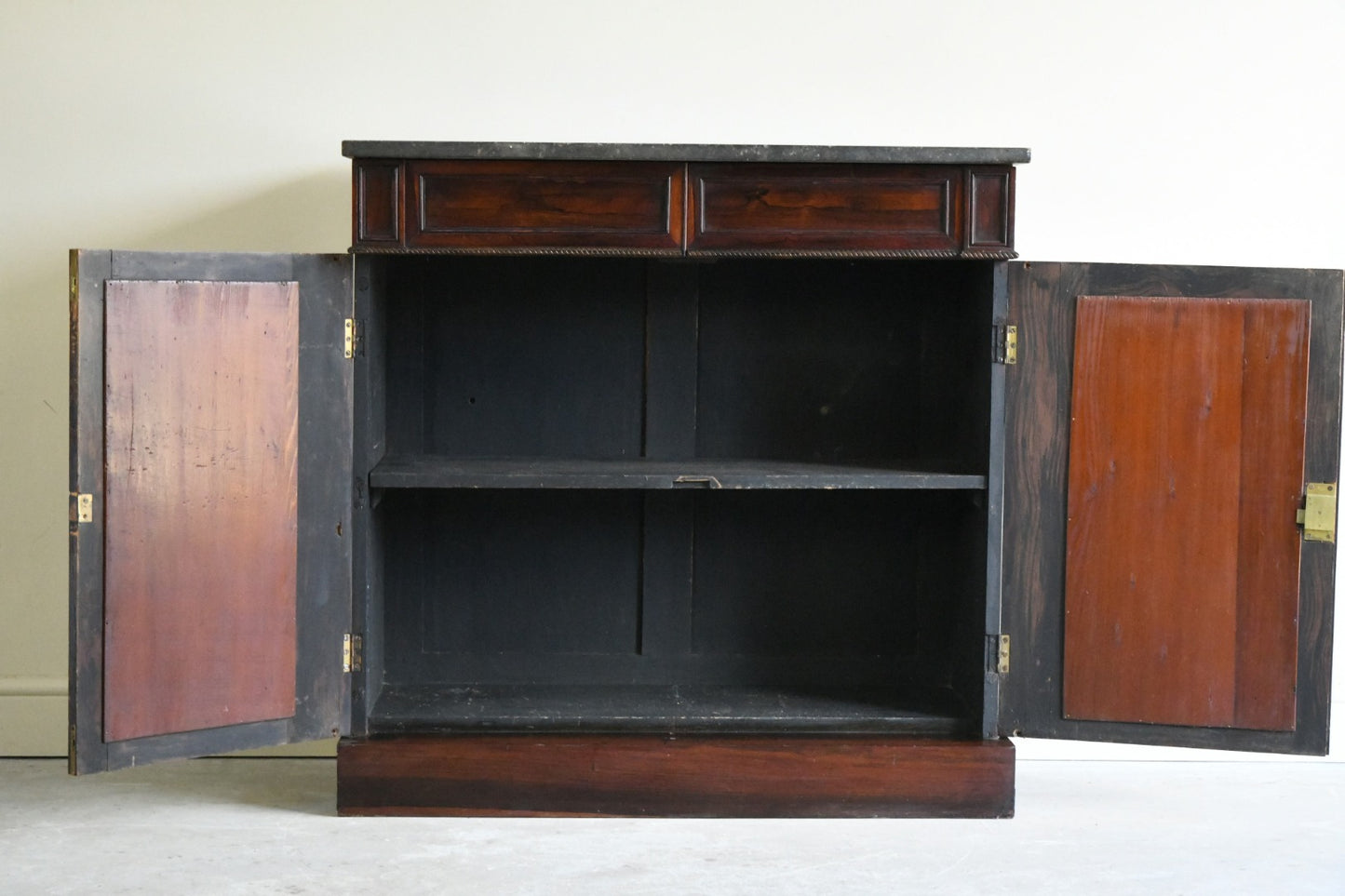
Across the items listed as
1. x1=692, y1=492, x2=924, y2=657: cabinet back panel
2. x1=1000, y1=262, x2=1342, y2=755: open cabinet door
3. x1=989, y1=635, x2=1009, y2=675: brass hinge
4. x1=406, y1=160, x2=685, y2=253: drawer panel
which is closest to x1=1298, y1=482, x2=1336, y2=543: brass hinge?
x1=1000, y1=262, x2=1342, y2=755: open cabinet door

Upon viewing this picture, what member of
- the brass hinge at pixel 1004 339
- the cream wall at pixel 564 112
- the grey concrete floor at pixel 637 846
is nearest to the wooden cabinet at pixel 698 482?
the brass hinge at pixel 1004 339

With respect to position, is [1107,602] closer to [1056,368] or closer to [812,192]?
[1056,368]

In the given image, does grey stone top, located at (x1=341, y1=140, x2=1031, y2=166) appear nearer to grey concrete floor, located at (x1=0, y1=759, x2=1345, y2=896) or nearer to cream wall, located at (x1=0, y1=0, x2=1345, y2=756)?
cream wall, located at (x1=0, y1=0, x2=1345, y2=756)

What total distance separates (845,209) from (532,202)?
69 centimetres

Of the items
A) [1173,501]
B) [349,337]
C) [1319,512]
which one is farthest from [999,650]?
[349,337]

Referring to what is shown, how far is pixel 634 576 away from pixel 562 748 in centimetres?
59

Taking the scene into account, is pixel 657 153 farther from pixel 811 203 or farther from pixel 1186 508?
pixel 1186 508

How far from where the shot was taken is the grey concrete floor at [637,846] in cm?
259

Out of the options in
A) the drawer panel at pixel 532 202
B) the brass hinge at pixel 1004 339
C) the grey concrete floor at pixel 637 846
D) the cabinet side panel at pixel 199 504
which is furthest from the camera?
the brass hinge at pixel 1004 339

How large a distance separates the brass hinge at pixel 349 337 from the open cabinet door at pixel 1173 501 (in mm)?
1492

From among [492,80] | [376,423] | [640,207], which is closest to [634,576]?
[376,423]

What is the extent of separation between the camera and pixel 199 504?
277cm

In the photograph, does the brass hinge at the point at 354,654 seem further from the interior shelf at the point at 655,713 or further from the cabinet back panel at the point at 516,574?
the cabinet back panel at the point at 516,574

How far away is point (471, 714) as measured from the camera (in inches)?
120
